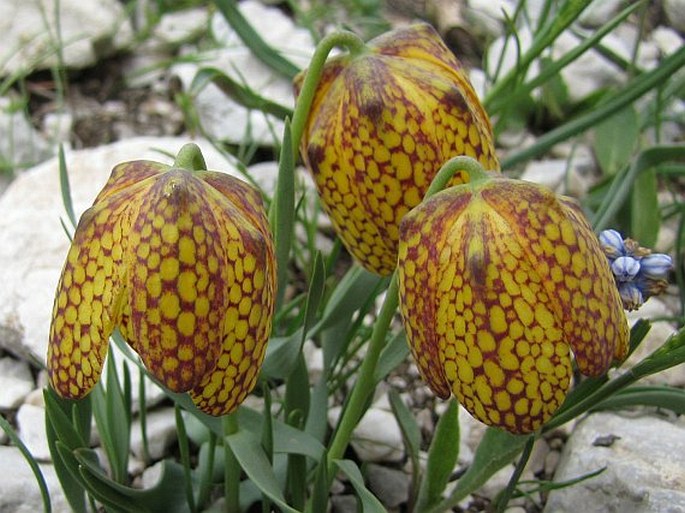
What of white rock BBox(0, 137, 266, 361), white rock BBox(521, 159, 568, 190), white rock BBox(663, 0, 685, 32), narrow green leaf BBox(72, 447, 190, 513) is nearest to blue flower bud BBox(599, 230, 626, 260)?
narrow green leaf BBox(72, 447, 190, 513)

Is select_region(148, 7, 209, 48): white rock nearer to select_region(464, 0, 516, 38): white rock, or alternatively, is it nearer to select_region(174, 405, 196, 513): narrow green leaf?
select_region(464, 0, 516, 38): white rock

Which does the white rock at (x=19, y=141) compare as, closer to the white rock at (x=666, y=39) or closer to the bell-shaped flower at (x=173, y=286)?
the bell-shaped flower at (x=173, y=286)

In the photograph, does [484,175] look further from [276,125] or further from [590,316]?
[276,125]

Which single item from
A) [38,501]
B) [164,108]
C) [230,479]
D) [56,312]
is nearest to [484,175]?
[56,312]

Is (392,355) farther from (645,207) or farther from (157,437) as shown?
(645,207)

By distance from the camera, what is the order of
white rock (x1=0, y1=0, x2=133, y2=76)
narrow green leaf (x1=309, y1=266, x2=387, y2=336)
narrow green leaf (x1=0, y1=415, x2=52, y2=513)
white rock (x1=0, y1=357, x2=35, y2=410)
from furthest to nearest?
white rock (x1=0, y1=0, x2=133, y2=76) → white rock (x1=0, y1=357, x2=35, y2=410) → narrow green leaf (x1=309, y1=266, x2=387, y2=336) → narrow green leaf (x1=0, y1=415, x2=52, y2=513)

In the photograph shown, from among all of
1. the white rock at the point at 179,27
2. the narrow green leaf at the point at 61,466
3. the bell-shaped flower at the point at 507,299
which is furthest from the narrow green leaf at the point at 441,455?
the white rock at the point at 179,27
